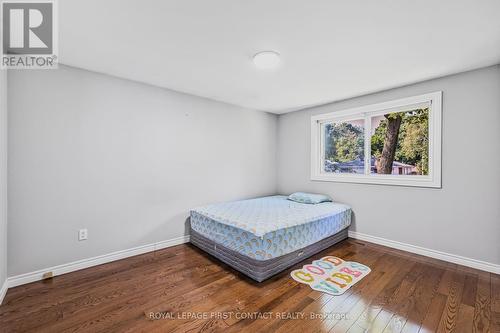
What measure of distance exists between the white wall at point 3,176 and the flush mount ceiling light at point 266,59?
223 centimetres

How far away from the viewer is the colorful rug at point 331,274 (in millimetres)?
2135

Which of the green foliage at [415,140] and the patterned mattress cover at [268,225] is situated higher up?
the green foliage at [415,140]

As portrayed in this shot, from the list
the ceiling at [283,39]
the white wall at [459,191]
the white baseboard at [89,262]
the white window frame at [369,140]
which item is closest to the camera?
the ceiling at [283,39]

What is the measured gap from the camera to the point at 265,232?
7.27 ft

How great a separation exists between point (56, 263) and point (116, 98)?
1.93 metres

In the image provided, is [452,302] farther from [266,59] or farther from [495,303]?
[266,59]

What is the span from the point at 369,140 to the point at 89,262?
13.6ft

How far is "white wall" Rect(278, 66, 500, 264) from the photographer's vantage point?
2.42 metres

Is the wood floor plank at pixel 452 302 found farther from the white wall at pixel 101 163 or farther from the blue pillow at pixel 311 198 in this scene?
the white wall at pixel 101 163

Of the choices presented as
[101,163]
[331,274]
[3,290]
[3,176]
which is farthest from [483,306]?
[3,176]

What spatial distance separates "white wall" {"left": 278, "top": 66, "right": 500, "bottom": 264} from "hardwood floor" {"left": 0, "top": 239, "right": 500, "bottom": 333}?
36 centimetres

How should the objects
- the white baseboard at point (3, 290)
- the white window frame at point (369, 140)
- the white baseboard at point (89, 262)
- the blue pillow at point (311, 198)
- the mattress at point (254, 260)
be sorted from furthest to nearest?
the blue pillow at point (311, 198) → the white window frame at point (369, 140) → the mattress at point (254, 260) → the white baseboard at point (89, 262) → the white baseboard at point (3, 290)

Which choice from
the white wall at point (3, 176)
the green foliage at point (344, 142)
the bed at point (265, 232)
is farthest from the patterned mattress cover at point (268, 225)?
the white wall at point (3, 176)

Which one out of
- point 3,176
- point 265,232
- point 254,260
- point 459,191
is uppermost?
point 3,176
